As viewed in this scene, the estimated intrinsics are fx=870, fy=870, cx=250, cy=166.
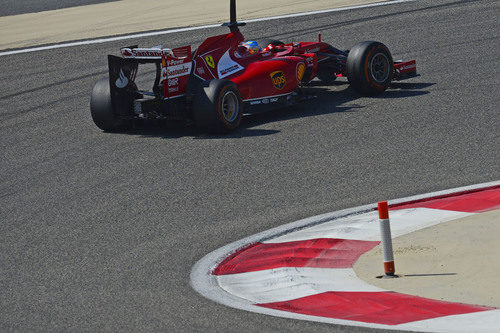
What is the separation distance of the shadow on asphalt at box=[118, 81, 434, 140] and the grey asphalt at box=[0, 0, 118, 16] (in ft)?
48.7

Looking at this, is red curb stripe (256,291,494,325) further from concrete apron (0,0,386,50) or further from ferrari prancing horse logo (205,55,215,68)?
concrete apron (0,0,386,50)

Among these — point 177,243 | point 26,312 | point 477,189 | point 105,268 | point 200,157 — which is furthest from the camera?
point 200,157

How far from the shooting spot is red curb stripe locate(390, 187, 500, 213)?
316 inches

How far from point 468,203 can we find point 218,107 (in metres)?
4.44

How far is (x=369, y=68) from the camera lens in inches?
521

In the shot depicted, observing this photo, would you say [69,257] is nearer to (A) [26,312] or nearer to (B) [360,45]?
(A) [26,312]

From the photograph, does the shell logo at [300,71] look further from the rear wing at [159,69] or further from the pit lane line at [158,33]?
the pit lane line at [158,33]

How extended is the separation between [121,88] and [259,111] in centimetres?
201

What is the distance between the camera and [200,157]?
10.9 meters

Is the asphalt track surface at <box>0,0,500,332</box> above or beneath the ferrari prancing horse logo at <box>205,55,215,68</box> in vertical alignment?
beneath

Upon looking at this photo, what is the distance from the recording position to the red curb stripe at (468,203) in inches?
316

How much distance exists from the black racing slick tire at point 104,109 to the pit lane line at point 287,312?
4.79 metres

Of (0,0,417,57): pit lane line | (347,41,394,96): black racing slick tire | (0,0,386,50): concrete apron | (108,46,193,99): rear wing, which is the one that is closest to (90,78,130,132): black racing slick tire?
(108,46,193,99): rear wing

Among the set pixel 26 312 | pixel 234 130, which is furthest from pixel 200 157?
pixel 26 312
